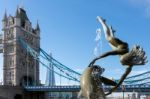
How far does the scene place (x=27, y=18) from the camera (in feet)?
227

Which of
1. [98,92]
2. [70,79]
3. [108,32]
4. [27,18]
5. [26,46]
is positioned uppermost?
[27,18]

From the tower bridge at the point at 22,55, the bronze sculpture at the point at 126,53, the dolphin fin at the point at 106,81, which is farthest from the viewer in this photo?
the tower bridge at the point at 22,55

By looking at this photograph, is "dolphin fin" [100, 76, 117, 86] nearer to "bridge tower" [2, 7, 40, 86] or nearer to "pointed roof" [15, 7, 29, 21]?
"bridge tower" [2, 7, 40, 86]

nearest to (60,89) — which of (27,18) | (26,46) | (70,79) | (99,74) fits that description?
(70,79)

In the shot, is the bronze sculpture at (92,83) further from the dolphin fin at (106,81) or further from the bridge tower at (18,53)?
the bridge tower at (18,53)

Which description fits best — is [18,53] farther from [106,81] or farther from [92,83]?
[92,83]

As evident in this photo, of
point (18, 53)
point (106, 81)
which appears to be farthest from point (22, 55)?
point (106, 81)

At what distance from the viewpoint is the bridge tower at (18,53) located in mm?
60219

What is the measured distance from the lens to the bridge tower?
6022 centimetres

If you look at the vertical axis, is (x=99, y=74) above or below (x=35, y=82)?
below

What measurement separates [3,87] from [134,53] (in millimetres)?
42448

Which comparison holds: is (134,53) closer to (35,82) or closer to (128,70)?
(128,70)

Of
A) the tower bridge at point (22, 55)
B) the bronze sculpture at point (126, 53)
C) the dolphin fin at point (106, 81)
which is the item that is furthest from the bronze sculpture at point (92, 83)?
the tower bridge at point (22, 55)

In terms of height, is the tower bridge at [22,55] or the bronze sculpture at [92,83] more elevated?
the tower bridge at [22,55]
